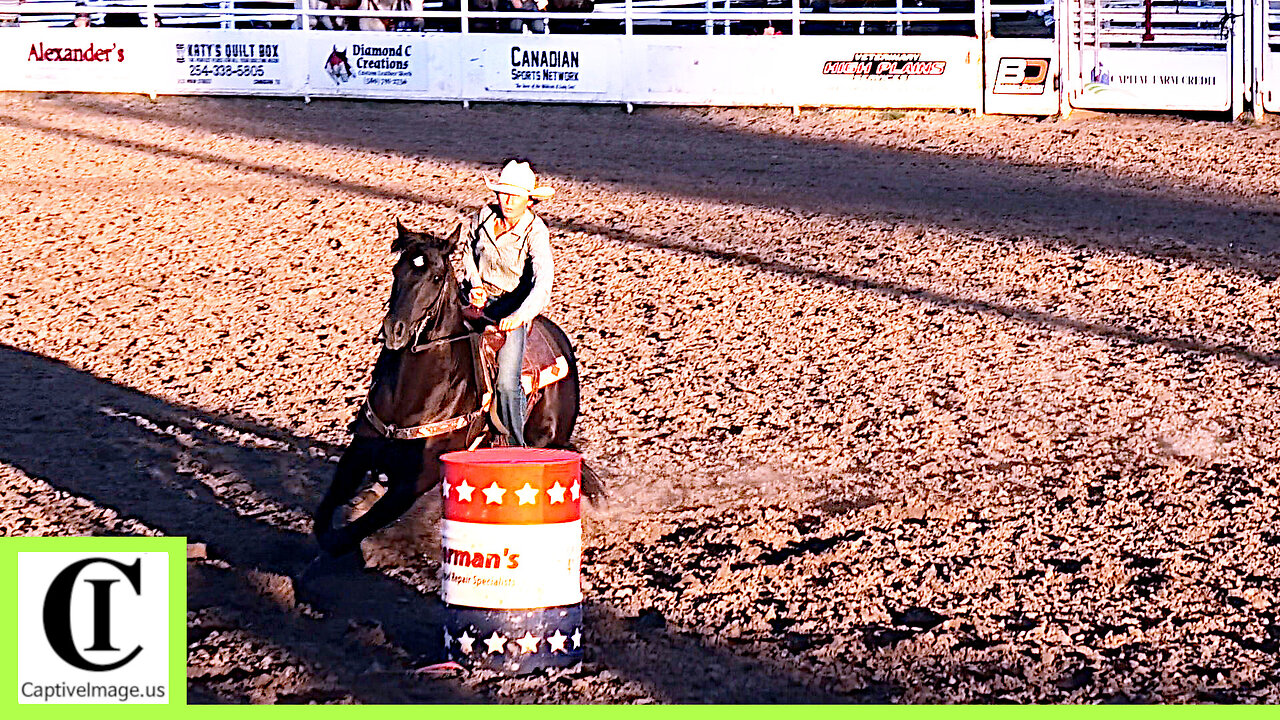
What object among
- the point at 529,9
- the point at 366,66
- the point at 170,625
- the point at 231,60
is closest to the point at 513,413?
the point at 170,625

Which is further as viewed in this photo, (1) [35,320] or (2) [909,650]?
(1) [35,320]

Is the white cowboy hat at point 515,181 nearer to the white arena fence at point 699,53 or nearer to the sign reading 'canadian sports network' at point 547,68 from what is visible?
the white arena fence at point 699,53

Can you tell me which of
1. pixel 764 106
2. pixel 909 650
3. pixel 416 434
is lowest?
pixel 909 650

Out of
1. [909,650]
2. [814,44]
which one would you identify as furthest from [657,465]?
[814,44]

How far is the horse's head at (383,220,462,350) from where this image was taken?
7.73 metres

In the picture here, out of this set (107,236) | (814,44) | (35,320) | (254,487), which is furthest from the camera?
(814,44)

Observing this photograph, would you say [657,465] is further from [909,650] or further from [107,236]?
[107,236]

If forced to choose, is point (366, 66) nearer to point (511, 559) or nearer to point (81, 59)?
point (81, 59)

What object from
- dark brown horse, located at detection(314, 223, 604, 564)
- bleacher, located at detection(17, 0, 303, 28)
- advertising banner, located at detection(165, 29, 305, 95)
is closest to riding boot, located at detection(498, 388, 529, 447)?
dark brown horse, located at detection(314, 223, 604, 564)

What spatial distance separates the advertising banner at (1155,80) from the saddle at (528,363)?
13.8m

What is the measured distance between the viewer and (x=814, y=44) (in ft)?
71.7

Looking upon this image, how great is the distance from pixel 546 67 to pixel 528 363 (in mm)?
14617

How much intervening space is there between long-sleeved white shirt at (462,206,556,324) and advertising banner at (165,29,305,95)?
51.4 ft

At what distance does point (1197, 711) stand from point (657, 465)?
4373 millimetres
